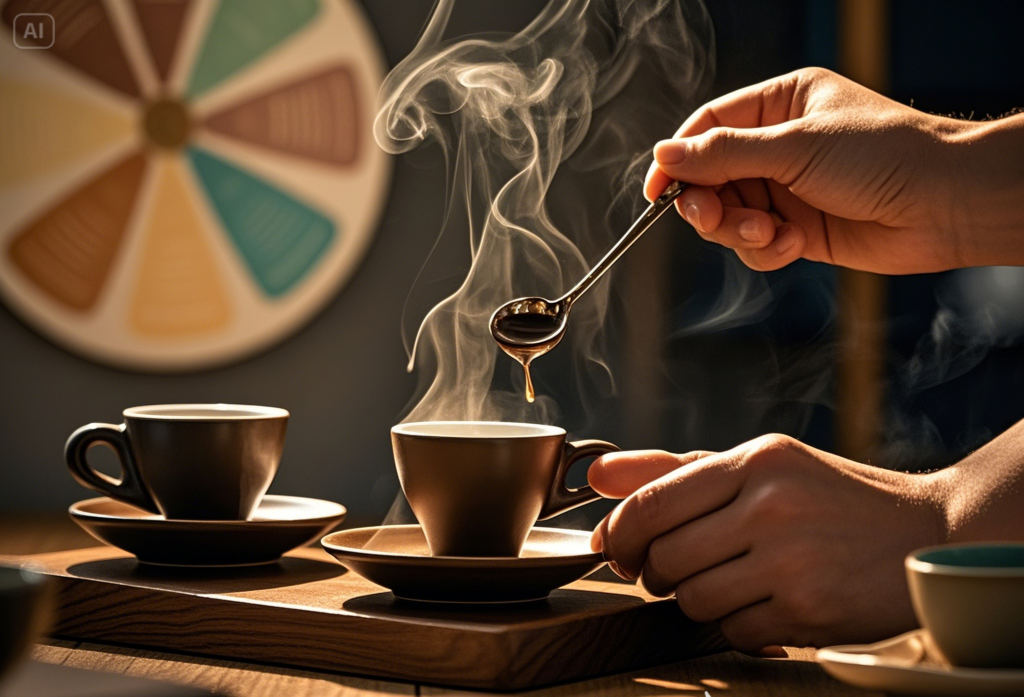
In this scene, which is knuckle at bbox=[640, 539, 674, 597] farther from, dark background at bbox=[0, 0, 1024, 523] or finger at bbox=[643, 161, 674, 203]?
dark background at bbox=[0, 0, 1024, 523]

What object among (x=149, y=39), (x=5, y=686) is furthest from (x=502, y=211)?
(x=5, y=686)

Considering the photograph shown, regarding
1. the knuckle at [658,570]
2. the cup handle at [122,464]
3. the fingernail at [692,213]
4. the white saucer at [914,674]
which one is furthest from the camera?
the fingernail at [692,213]

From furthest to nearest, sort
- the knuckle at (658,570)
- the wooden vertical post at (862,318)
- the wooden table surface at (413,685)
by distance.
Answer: the wooden vertical post at (862,318), the knuckle at (658,570), the wooden table surface at (413,685)

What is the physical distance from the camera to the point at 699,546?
0.84 meters

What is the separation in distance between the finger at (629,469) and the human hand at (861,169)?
39 centimetres

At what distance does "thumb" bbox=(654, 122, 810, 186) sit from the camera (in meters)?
1.19

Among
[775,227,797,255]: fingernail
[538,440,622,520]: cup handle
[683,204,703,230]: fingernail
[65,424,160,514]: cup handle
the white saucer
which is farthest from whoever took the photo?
[775,227,797,255]: fingernail

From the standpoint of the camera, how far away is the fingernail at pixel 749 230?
142 centimetres

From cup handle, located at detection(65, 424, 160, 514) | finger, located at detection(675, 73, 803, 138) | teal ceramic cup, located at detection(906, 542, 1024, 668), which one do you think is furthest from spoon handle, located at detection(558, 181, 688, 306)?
teal ceramic cup, located at detection(906, 542, 1024, 668)

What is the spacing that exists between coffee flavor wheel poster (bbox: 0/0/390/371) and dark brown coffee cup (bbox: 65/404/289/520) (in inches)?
59.1

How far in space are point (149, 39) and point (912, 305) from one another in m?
1.82

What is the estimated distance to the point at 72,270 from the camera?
2564 mm

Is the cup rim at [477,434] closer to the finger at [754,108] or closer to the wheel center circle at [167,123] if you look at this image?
the finger at [754,108]

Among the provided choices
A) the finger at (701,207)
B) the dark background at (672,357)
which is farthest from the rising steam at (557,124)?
the finger at (701,207)
